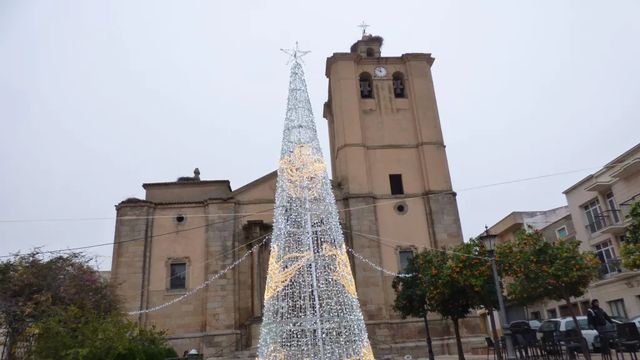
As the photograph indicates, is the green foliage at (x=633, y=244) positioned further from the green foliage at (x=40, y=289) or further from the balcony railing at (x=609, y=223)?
the green foliage at (x=40, y=289)

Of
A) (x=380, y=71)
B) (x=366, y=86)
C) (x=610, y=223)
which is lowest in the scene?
(x=610, y=223)

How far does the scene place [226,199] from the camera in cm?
2127

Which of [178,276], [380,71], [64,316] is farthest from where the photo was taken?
[380,71]

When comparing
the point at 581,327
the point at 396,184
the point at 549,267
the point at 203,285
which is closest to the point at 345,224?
the point at 396,184

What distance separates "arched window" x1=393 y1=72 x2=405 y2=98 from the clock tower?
49 mm

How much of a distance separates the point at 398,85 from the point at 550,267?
48.2 feet

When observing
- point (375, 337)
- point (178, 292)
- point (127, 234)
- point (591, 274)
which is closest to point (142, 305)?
point (178, 292)

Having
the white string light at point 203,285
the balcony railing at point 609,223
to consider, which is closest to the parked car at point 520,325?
the balcony railing at point 609,223

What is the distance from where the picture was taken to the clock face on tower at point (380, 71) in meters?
24.3

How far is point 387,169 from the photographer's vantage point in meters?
22.4

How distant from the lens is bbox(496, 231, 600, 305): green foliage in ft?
37.0

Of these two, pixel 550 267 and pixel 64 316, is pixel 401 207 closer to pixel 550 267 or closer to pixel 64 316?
pixel 550 267

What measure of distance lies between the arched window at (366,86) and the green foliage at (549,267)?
42.6 ft

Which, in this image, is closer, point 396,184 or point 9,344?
point 9,344
